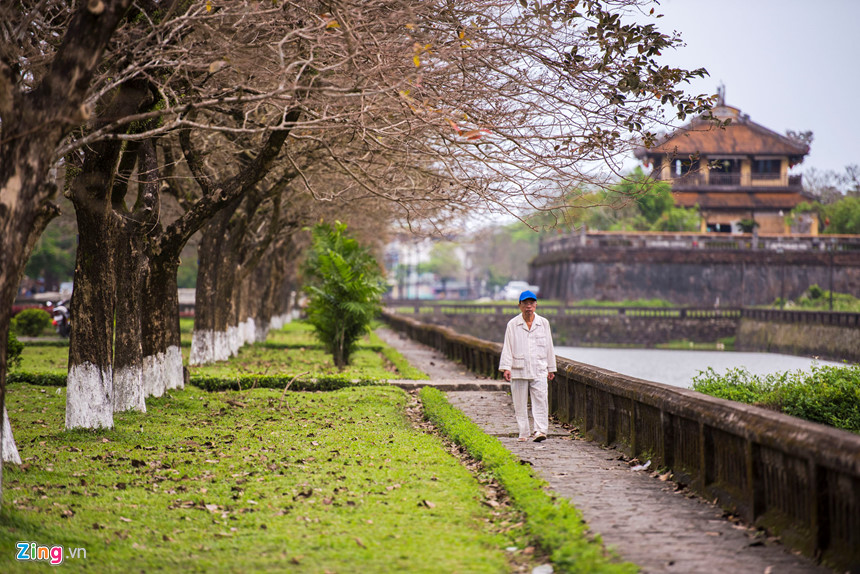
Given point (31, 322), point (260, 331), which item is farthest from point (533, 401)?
point (31, 322)

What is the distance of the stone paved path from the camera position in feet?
19.8

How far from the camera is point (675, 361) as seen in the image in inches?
1907

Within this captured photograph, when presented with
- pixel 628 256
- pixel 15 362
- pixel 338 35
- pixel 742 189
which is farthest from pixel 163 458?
pixel 742 189

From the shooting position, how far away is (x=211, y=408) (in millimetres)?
14484

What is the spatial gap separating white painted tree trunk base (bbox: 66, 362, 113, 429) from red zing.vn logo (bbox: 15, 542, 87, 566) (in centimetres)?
490

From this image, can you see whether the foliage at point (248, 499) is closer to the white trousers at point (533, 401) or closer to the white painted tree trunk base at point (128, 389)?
the white painted tree trunk base at point (128, 389)

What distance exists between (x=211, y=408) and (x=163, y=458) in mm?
4566

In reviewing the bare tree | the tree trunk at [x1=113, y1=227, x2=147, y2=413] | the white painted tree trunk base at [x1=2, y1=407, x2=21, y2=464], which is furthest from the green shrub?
the white painted tree trunk base at [x1=2, y1=407, x2=21, y2=464]

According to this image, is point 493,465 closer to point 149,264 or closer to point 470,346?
point 149,264

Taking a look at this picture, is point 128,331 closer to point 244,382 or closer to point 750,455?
point 244,382

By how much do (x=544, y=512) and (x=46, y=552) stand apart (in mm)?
3653

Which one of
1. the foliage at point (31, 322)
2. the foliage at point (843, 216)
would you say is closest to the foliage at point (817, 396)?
the foliage at point (31, 322)

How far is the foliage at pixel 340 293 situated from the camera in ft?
72.2

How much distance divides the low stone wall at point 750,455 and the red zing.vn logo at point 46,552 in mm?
4932
